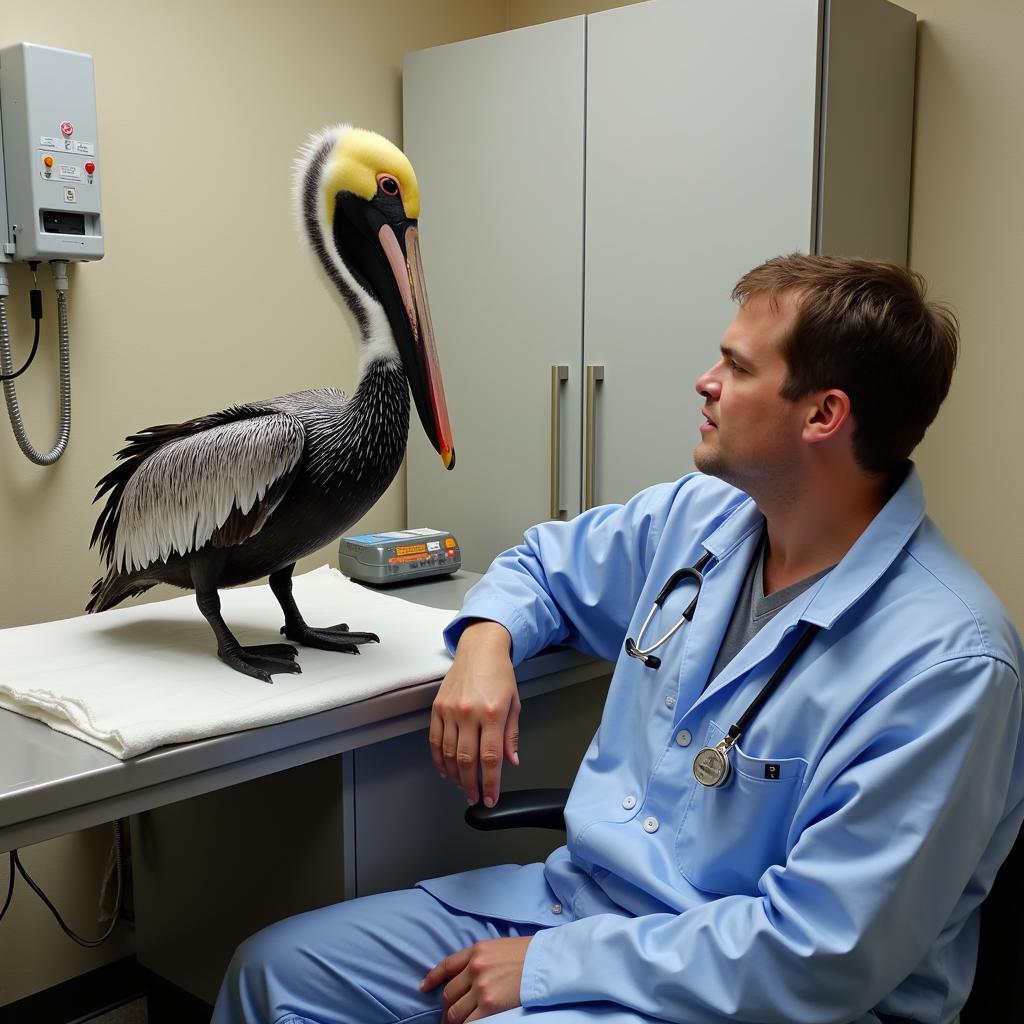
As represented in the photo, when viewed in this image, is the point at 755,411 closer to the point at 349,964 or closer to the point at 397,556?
the point at 349,964

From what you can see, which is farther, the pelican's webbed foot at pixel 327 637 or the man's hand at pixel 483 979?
the pelican's webbed foot at pixel 327 637

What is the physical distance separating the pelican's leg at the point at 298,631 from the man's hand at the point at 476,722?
0.67 feet

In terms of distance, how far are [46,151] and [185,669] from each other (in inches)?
43.3

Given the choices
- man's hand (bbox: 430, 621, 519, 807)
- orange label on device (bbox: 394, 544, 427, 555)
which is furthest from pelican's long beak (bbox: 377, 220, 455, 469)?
orange label on device (bbox: 394, 544, 427, 555)

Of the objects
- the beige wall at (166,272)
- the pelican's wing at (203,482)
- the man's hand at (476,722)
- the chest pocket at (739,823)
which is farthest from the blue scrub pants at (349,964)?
the beige wall at (166,272)

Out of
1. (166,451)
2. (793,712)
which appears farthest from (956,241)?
(166,451)

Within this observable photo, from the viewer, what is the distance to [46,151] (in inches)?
78.5

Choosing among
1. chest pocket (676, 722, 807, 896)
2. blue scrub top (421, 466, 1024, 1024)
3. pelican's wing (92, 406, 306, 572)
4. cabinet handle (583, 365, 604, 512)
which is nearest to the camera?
blue scrub top (421, 466, 1024, 1024)

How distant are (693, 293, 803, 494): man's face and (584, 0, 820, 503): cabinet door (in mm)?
924

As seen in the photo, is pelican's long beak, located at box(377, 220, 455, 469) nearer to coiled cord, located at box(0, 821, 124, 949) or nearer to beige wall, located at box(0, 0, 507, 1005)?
beige wall, located at box(0, 0, 507, 1005)

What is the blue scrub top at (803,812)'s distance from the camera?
3.40 ft

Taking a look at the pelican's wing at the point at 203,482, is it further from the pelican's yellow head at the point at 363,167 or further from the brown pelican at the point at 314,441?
the pelican's yellow head at the point at 363,167

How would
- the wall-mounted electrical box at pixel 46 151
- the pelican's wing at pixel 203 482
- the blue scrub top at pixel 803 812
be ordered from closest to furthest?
1. the blue scrub top at pixel 803 812
2. the pelican's wing at pixel 203 482
3. the wall-mounted electrical box at pixel 46 151

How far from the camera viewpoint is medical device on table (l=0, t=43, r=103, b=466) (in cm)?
198
